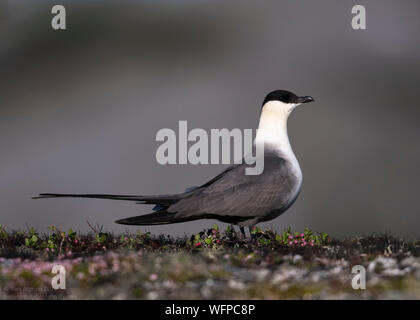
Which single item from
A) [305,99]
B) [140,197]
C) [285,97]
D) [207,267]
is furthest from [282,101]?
[207,267]

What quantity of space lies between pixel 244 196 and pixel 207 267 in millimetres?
2178

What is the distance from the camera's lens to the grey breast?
30.1ft

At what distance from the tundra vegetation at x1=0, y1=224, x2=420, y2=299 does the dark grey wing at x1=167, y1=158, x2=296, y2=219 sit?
0.42 meters

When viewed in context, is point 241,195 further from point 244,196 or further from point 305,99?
point 305,99

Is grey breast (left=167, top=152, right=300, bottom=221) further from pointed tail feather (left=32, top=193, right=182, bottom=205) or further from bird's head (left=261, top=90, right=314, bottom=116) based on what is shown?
bird's head (left=261, top=90, right=314, bottom=116)

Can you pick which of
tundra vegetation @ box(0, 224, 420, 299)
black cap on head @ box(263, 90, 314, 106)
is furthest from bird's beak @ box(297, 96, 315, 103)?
tundra vegetation @ box(0, 224, 420, 299)

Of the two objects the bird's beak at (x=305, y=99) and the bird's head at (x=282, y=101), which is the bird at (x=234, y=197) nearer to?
the bird's head at (x=282, y=101)

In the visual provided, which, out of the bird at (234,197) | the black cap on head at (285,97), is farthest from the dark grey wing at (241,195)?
the black cap on head at (285,97)

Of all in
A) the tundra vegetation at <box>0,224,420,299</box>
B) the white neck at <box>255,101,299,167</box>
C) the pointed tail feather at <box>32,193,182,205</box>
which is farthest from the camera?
the white neck at <box>255,101,299,167</box>

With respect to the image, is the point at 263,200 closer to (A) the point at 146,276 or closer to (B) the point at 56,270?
(A) the point at 146,276

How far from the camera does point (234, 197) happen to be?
9.29m

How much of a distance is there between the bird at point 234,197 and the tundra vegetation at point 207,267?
36cm

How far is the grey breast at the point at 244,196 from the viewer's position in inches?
362

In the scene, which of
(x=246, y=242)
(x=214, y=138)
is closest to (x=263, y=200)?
(x=246, y=242)
